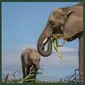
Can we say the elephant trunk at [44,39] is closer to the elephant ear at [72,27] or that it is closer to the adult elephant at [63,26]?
the adult elephant at [63,26]

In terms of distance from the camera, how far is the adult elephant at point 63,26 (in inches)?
112

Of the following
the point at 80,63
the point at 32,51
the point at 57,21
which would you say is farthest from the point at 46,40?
the point at 32,51

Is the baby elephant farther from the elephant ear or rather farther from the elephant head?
the elephant ear

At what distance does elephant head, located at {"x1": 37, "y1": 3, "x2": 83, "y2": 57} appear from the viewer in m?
2.86

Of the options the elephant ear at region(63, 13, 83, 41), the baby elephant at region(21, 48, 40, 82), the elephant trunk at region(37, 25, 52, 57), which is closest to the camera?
the elephant ear at region(63, 13, 83, 41)

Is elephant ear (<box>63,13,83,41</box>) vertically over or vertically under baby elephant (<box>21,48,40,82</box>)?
over

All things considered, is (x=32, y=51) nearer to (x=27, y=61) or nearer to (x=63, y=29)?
(x=27, y=61)

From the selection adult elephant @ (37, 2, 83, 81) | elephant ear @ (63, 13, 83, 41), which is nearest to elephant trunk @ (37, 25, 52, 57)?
adult elephant @ (37, 2, 83, 81)

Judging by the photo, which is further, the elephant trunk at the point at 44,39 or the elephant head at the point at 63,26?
the elephant trunk at the point at 44,39

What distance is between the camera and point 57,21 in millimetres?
3439

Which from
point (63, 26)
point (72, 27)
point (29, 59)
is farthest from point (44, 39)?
point (29, 59)

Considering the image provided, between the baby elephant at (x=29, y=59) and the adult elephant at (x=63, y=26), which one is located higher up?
the adult elephant at (x=63, y=26)

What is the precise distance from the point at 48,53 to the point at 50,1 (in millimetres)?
1223

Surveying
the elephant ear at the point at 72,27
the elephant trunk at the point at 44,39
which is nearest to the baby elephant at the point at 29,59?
the elephant trunk at the point at 44,39
